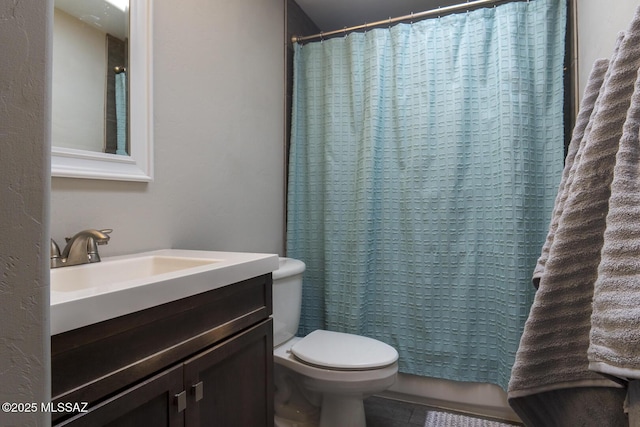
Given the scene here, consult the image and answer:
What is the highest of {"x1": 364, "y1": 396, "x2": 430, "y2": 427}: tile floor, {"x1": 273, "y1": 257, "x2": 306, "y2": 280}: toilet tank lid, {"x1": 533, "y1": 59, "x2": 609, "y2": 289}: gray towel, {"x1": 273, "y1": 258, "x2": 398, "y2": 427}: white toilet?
{"x1": 533, "y1": 59, "x2": 609, "y2": 289}: gray towel

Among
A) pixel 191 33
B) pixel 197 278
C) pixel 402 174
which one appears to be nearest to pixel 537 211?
pixel 402 174

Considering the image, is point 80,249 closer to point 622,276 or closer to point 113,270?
point 113,270

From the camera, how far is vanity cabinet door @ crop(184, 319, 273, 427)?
0.81 metres

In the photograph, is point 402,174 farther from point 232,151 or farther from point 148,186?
point 148,186

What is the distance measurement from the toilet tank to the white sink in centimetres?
41

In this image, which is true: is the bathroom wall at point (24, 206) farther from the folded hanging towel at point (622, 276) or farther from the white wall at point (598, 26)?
the white wall at point (598, 26)

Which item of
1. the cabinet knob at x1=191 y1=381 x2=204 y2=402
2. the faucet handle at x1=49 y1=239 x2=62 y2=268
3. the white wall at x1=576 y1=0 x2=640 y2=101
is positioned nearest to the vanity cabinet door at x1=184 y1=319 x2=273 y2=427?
the cabinet knob at x1=191 y1=381 x2=204 y2=402

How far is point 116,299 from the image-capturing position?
25.0 inches

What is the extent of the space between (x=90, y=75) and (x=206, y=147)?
1.55ft

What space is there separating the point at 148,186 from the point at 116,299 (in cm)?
71

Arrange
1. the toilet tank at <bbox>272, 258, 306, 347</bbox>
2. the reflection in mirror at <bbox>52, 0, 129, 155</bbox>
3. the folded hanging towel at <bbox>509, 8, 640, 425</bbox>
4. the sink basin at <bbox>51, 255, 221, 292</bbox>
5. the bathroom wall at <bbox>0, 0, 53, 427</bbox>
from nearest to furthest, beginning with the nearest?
the bathroom wall at <bbox>0, 0, 53, 427</bbox> < the folded hanging towel at <bbox>509, 8, 640, 425</bbox> < the sink basin at <bbox>51, 255, 221, 292</bbox> < the reflection in mirror at <bbox>52, 0, 129, 155</bbox> < the toilet tank at <bbox>272, 258, 306, 347</bbox>

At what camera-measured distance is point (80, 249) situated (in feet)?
3.23

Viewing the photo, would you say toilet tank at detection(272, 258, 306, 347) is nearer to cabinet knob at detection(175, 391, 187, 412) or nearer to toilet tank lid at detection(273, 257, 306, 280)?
toilet tank lid at detection(273, 257, 306, 280)

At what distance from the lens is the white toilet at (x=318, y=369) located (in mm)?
1389
